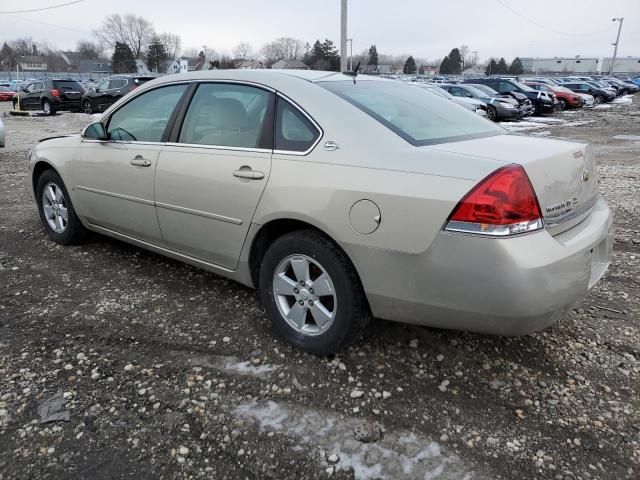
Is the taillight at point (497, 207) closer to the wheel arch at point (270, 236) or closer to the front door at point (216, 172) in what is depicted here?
the wheel arch at point (270, 236)

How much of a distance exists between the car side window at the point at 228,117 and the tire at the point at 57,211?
5.80ft

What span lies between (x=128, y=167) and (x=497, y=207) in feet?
8.98

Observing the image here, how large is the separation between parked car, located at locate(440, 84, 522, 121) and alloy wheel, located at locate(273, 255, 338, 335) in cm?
1847

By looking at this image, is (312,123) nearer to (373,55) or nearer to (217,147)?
(217,147)

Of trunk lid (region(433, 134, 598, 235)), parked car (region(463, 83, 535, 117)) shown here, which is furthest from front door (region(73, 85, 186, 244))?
parked car (region(463, 83, 535, 117))

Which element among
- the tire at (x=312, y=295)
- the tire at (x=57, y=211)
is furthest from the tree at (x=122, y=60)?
the tire at (x=312, y=295)

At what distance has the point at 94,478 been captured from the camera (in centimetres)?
216

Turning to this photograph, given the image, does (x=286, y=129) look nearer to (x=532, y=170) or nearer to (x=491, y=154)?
(x=491, y=154)

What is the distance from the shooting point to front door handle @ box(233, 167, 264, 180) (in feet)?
9.84

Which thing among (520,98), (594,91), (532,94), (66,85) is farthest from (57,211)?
(594,91)

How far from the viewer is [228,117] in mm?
3371

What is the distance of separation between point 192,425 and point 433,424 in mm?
1141

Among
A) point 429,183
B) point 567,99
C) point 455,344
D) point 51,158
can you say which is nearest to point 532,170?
point 429,183

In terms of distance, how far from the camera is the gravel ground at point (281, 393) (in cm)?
225
